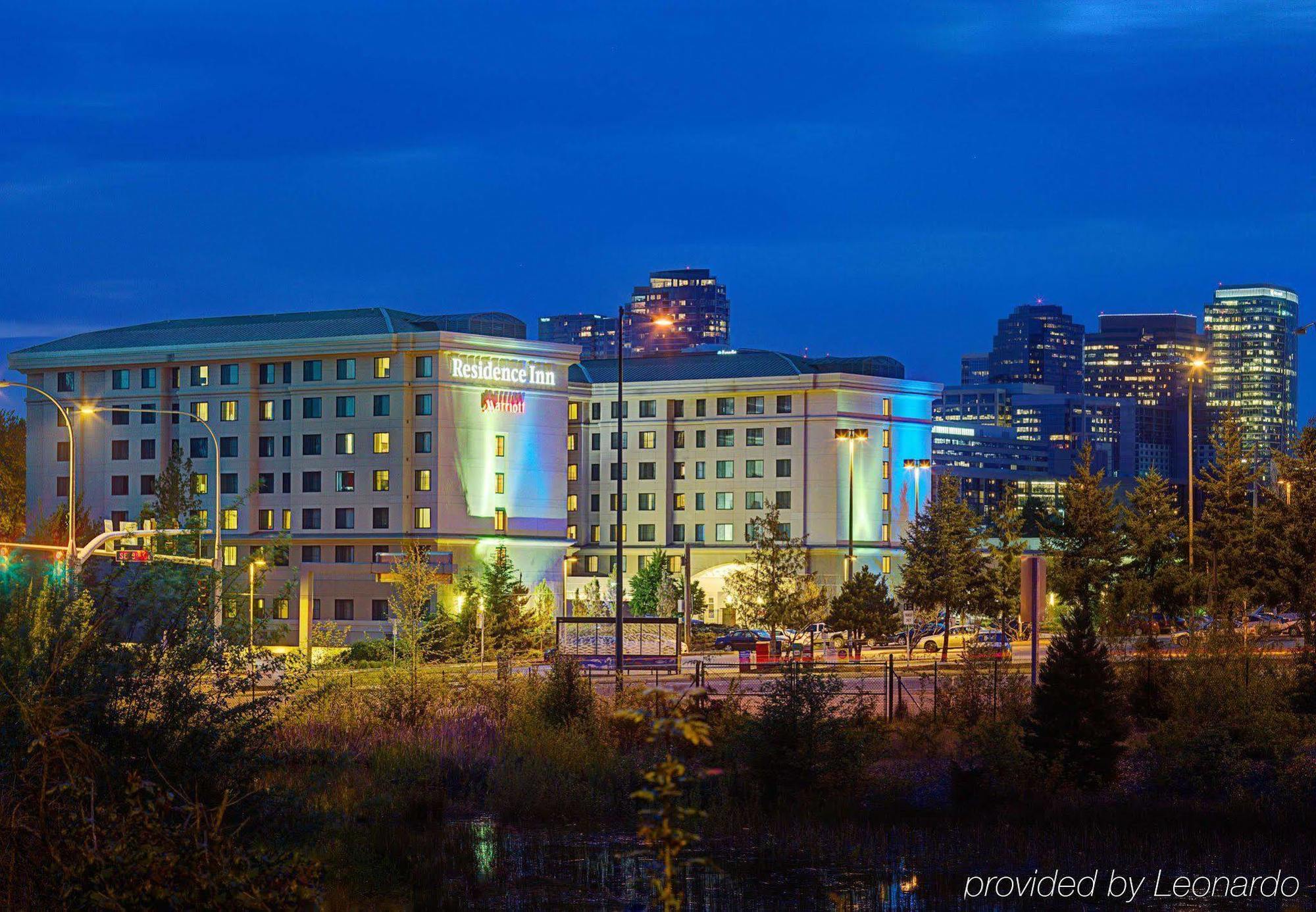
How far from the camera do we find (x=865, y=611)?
79062 millimetres

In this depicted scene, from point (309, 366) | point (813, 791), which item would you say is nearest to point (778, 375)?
point (309, 366)

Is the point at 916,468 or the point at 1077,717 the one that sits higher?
the point at 916,468

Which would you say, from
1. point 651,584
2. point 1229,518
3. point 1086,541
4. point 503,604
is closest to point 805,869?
point 1229,518

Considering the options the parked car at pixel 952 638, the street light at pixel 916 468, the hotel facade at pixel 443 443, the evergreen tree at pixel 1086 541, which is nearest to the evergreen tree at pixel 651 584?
the hotel facade at pixel 443 443

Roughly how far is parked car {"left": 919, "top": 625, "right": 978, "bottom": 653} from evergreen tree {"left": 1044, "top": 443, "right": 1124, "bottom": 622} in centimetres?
644

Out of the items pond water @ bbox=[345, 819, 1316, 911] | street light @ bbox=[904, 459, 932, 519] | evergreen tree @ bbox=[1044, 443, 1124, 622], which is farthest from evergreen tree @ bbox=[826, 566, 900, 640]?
pond water @ bbox=[345, 819, 1316, 911]

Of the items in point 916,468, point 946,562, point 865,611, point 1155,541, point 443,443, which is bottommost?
point 865,611

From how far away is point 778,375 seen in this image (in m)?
119

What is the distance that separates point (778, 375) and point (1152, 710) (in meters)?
86.6

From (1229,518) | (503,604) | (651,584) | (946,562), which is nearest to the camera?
(1229,518)

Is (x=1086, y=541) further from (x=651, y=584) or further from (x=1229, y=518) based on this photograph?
(x=651, y=584)

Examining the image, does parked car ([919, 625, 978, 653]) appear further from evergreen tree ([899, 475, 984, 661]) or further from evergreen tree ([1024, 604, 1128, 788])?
evergreen tree ([1024, 604, 1128, 788])

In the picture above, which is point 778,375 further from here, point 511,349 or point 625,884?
point 625,884

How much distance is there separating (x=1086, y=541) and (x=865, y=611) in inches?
420
